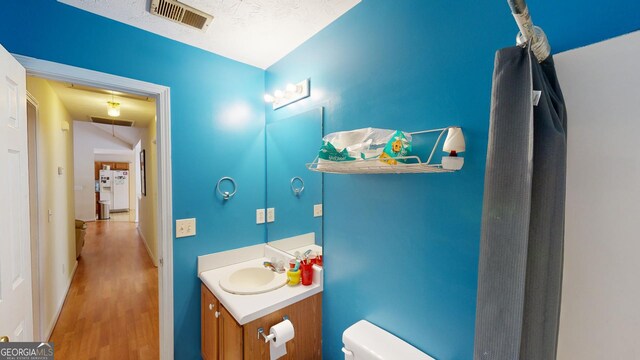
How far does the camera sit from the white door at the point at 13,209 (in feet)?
3.28

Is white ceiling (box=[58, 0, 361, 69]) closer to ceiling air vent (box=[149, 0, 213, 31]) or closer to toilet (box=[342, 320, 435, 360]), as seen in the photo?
ceiling air vent (box=[149, 0, 213, 31])

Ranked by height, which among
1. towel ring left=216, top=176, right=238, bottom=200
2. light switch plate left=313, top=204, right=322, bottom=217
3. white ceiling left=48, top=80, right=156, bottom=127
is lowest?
light switch plate left=313, top=204, right=322, bottom=217

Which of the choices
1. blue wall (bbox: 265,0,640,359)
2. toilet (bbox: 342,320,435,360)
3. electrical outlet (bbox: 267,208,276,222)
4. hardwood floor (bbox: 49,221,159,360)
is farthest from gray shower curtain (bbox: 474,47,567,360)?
hardwood floor (bbox: 49,221,159,360)

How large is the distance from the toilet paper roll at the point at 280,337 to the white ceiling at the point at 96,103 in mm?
2807

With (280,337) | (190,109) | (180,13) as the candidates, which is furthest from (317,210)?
(180,13)

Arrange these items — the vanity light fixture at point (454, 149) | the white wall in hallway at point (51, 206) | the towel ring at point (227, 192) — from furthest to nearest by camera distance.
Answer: the white wall in hallway at point (51, 206)
the towel ring at point (227, 192)
the vanity light fixture at point (454, 149)

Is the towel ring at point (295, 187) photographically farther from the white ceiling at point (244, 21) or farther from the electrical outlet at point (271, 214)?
the white ceiling at point (244, 21)

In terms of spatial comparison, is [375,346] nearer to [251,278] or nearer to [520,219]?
[520,219]

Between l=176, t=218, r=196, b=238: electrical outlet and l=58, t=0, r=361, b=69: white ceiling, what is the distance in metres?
1.18

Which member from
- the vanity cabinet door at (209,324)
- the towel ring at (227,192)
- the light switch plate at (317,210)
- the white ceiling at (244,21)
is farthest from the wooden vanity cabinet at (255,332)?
the white ceiling at (244,21)

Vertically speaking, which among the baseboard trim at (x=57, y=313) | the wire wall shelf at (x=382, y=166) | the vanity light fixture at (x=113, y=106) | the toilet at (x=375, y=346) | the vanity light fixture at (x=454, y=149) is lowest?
the baseboard trim at (x=57, y=313)

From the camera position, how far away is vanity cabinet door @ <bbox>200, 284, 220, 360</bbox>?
1482 mm

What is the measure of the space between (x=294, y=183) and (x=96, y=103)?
10.6ft

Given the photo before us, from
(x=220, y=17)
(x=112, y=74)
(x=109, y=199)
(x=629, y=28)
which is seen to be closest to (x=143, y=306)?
(x=112, y=74)
